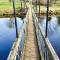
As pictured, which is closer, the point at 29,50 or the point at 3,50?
the point at 29,50

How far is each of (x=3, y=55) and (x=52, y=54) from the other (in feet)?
29.0

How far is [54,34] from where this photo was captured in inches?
770

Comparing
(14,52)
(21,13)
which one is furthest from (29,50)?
(21,13)

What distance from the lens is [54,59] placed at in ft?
16.2

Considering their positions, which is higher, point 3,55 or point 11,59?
point 11,59

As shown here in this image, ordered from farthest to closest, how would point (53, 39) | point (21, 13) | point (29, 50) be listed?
point (21, 13)
point (53, 39)
point (29, 50)

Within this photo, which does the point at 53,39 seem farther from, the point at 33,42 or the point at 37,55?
the point at 37,55

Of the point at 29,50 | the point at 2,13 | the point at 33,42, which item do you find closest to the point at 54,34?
the point at 33,42

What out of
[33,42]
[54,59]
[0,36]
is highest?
[54,59]

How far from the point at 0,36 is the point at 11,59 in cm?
1474

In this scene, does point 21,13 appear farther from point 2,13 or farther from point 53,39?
point 53,39

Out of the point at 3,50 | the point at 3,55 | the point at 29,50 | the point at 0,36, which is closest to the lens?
the point at 29,50

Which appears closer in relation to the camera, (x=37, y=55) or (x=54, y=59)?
(x=54, y=59)

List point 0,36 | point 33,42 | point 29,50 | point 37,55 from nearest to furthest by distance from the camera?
point 37,55 < point 29,50 < point 33,42 < point 0,36
